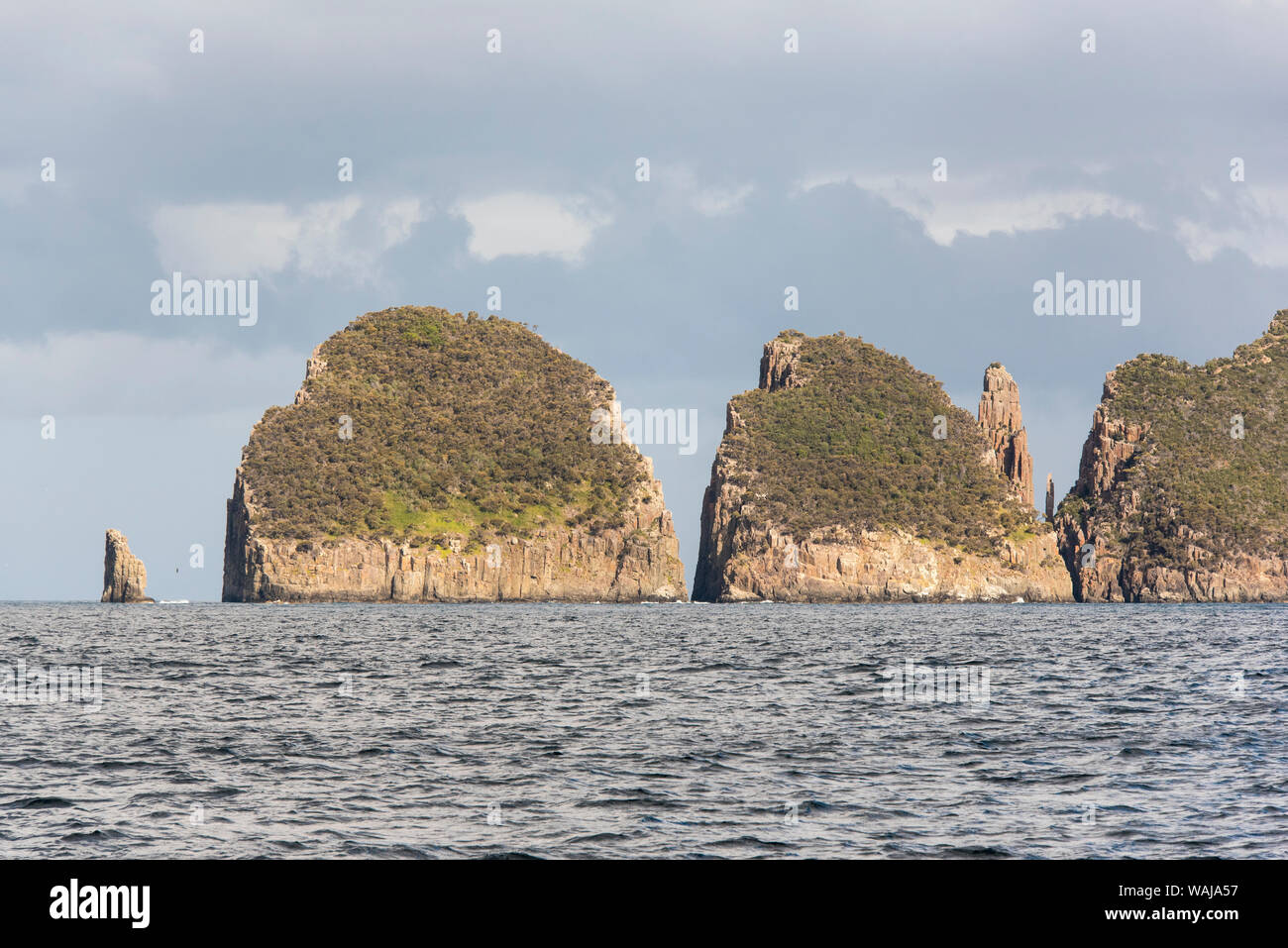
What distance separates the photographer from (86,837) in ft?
65.6

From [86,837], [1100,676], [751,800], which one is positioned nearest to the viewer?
[86,837]

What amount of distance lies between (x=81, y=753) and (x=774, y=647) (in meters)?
50.0

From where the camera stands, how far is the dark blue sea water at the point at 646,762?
20000 millimetres

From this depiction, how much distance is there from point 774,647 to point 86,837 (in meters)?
57.0

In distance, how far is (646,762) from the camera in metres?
28.0

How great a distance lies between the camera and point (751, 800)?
23109 mm

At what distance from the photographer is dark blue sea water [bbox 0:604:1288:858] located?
20.0 metres

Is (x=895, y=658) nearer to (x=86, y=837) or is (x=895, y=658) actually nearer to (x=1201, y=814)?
(x=1201, y=814)

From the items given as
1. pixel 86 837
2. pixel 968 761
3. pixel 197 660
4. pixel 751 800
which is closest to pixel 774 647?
pixel 197 660
